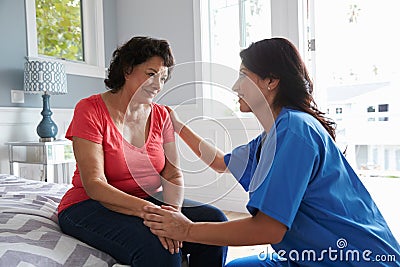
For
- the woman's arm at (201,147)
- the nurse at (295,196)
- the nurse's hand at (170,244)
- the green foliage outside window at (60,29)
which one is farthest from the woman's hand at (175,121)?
the green foliage outside window at (60,29)

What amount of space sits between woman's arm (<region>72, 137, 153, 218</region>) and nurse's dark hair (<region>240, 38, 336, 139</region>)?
0.45 meters

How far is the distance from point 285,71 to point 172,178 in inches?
23.0

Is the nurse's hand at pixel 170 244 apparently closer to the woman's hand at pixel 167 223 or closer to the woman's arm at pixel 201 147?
the woman's hand at pixel 167 223

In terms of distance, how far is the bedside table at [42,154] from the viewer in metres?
2.63

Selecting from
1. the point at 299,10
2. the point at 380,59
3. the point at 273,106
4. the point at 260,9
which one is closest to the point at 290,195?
the point at 273,106

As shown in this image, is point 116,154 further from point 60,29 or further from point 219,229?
point 60,29

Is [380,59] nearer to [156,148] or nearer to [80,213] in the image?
[156,148]

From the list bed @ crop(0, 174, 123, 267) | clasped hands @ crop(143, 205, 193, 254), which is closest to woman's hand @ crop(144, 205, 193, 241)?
clasped hands @ crop(143, 205, 193, 254)

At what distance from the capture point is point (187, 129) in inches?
55.3

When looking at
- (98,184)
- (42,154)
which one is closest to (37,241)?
(98,184)

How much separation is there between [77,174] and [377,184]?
328 cm

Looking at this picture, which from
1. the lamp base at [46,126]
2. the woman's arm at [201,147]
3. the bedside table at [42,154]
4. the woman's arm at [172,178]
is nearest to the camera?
the woman's arm at [172,178]

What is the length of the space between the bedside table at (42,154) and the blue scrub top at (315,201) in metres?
2.13

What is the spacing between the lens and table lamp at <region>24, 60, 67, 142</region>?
2.73m
